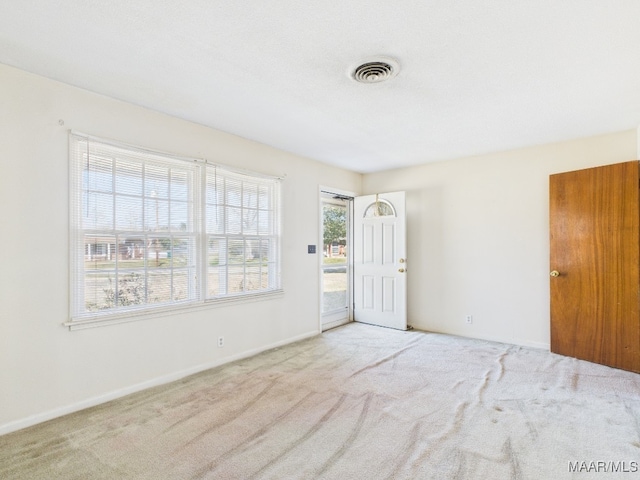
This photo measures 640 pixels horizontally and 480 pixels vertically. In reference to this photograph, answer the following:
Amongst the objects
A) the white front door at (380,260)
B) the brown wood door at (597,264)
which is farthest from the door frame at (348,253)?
the brown wood door at (597,264)

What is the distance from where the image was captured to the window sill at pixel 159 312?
8.63 feet

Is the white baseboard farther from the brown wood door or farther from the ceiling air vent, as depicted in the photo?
the brown wood door

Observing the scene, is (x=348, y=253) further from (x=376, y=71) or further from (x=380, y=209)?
(x=376, y=71)

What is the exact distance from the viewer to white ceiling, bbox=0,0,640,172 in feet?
5.82

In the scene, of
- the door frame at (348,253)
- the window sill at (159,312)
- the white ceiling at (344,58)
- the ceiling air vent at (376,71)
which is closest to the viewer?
the white ceiling at (344,58)

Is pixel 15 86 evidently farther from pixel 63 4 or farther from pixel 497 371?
pixel 497 371

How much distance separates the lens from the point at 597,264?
352 cm

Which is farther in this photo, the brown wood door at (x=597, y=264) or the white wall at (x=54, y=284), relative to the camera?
Result: the brown wood door at (x=597, y=264)

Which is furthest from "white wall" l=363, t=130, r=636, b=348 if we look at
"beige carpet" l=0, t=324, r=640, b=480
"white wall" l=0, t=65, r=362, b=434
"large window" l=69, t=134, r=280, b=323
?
"white wall" l=0, t=65, r=362, b=434

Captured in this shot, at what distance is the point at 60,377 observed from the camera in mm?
2516

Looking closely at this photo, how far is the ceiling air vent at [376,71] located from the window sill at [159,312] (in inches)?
98.0

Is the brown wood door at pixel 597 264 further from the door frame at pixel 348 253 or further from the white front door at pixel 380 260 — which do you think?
the door frame at pixel 348 253

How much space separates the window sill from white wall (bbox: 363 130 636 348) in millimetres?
2351

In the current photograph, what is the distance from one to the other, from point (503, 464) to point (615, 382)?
1913mm
